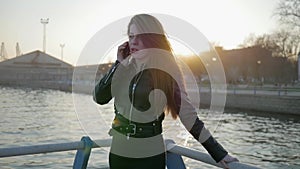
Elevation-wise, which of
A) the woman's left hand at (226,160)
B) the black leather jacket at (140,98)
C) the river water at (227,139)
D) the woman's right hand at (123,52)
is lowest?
the river water at (227,139)

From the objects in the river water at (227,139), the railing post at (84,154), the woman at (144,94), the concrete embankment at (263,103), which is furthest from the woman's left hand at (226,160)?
the concrete embankment at (263,103)

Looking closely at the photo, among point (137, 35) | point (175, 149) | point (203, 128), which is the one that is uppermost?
point (137, 35)

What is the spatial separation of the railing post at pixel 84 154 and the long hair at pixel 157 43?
30.3 inches

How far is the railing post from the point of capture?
9.08 ft

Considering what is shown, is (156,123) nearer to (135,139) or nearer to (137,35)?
(135,139)

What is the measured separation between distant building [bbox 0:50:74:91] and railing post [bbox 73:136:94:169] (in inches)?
3130

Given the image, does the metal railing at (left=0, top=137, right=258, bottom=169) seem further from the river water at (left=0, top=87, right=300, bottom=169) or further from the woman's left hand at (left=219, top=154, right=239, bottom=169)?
the river water at (left=0, top=87, right=300, bottom=169)

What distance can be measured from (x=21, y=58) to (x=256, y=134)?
362ft

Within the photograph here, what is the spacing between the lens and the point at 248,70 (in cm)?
6134

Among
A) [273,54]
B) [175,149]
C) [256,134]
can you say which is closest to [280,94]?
[256,134]

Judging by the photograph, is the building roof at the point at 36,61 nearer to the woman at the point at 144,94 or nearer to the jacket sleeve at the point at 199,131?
the woman at the point at 144,94

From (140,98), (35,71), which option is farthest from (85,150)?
(35,71)

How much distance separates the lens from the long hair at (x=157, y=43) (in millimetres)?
2248

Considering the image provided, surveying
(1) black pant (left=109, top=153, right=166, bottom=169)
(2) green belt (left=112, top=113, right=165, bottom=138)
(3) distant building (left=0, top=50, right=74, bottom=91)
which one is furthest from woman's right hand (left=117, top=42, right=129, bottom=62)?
(3) distant building (left=0, top=50, right=74, bottom=91)
